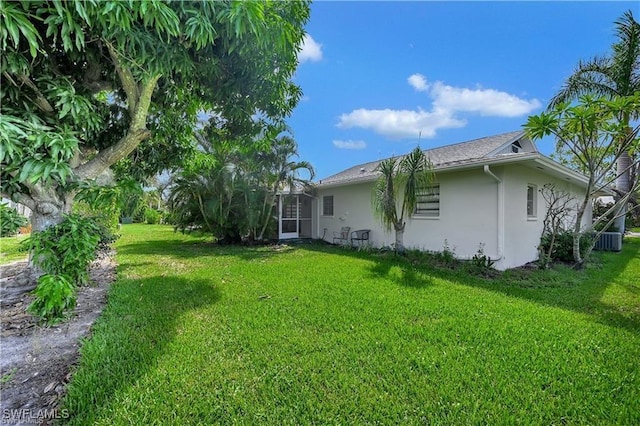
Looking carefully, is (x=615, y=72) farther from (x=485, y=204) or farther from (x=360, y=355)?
(x=360, y=355)

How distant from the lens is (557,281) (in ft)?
22.7

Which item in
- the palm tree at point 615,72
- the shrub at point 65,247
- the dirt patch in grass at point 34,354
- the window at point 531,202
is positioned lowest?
the dirt patch in grass at point 34,354

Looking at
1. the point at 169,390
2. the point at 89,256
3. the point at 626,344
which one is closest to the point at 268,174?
the point at 89,256

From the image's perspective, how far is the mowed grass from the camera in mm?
2537

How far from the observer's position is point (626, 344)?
3.76 meters

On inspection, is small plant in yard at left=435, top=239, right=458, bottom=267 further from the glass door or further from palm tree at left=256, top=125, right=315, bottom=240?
the glass door

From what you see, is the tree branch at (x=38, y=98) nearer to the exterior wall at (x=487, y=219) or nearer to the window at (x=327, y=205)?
the exterior wall at (x=487, y=219)

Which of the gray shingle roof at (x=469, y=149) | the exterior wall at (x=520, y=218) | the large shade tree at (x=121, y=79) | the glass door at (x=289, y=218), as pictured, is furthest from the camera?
the glass door at (x=289, y=218)

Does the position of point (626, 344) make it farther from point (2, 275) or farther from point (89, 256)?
point (2, 275)

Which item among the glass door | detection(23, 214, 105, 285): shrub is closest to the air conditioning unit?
the glass door

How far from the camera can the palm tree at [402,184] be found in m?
8.75

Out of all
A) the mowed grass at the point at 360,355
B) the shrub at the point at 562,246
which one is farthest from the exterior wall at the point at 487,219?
the mowed grass at the point at 360,355

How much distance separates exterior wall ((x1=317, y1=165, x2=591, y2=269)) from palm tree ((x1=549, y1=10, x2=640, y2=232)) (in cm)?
556

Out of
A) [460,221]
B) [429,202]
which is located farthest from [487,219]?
[429,202]
